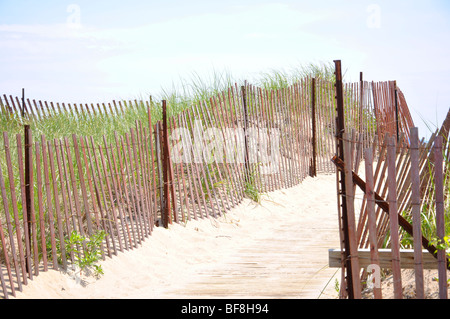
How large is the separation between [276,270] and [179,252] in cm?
152

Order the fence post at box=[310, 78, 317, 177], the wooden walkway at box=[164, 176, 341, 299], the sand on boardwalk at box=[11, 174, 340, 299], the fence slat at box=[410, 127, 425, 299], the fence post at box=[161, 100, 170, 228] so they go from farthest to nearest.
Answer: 1. the fence post at box=[310, 78, 317, 177]
2. the fence post at box=[161, 100, 170, 228]
3. the sand on boardwalk at box=[11, 174, 340, 299]
4. the wooden walkway at box=[164, 176, 341, 299]
5. the fence slat at box=[410, 127, 425, 299]

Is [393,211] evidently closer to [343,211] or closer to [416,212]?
[416,212]

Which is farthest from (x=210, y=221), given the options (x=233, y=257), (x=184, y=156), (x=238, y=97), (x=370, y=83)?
(x=370, y=83)

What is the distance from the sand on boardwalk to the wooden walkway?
0.16 m

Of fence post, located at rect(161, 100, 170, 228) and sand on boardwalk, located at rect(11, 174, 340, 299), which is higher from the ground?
fence post, located at rect(161, 100, 170, 228)

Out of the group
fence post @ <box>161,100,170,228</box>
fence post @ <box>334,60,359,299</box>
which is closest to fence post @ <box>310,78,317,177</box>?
fence post @ <box>161,100,170,228</box>

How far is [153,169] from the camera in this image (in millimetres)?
7398

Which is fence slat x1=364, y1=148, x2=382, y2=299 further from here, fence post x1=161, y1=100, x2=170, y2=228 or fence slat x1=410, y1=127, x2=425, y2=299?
fence post x1=161, y1=100, x2=170, y2=228

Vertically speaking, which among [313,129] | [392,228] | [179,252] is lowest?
[179,252]

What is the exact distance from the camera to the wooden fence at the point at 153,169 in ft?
18.0

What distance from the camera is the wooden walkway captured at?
517 cm

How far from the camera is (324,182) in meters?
12.0

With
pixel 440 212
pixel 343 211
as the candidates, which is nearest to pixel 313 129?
pixel 343 211
